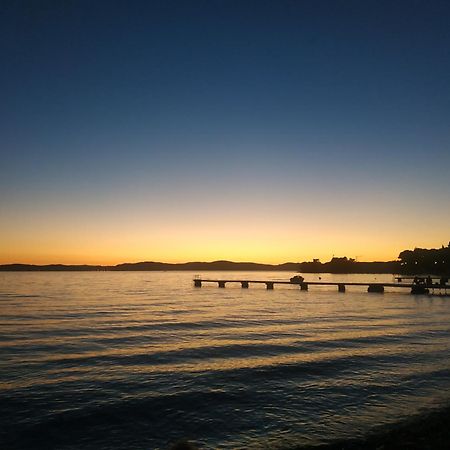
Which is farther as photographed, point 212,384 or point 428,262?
point 428,262

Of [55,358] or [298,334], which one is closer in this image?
[55,358]

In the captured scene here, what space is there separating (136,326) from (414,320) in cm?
2931

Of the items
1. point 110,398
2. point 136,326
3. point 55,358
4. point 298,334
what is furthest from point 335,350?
point 136,326

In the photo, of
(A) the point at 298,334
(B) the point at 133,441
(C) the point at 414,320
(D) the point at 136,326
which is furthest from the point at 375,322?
(B) the point at 133,441

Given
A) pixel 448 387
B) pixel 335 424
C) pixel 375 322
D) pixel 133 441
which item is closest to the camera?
pixel 133 441

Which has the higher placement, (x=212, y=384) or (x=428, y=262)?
(x=428, y=262)

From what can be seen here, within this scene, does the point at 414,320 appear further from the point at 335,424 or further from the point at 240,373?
the point at 335,424

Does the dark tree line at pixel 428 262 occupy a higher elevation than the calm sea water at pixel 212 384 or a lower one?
higher

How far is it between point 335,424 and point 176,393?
23.1ft

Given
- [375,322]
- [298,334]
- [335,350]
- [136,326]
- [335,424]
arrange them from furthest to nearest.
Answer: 1. [375,322]
2. [136,326]
3. [298,334]
4. [335,350]
5. [335,424]

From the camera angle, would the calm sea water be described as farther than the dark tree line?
No

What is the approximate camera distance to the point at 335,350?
27.7 metres

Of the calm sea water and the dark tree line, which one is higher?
the dark tree line

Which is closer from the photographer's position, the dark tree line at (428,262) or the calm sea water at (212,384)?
the calm sea water at (212,384)
